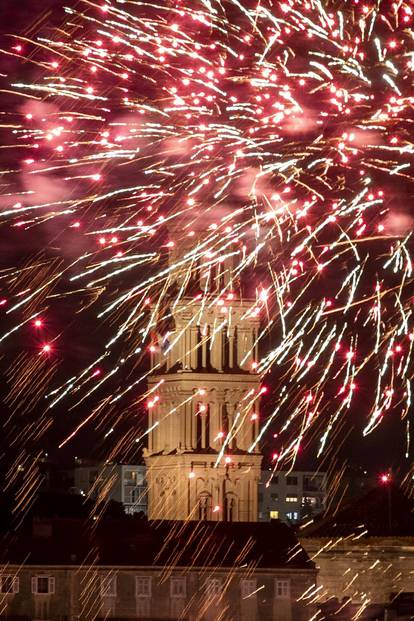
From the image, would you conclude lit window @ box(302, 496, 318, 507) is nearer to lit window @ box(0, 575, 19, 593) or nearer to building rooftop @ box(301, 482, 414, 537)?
building rooftop @ box(301, 482, 414, 537)

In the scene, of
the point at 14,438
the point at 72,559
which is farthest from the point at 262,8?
the point at 14,438

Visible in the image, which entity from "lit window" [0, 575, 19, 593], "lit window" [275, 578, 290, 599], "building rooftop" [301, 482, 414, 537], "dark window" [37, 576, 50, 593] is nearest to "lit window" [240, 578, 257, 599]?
"lit window" [275, 578, 290, 599]

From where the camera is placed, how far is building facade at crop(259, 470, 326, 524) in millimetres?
123750

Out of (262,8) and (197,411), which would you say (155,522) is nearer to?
(197,411)

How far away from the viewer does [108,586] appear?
49.5 metres

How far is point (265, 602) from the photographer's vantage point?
1933 inches

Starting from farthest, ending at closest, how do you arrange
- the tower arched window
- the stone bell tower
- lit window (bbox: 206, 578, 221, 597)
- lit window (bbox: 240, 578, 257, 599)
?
the stone bell tower < the tower arched window < lit window (bbox: 240, 578, 257, 599) < lit window (bbox: 206, 578, 221, 597)

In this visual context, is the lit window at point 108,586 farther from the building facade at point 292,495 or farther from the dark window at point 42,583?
the building facade at point 292,495

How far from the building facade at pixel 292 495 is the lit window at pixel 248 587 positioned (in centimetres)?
7263

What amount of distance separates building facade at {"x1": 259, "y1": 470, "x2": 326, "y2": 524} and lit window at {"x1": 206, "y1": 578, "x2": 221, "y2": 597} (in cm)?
7291

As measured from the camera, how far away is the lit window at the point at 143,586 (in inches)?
1943

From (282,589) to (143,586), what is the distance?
415 centimetres

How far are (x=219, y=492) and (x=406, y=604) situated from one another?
106 feet

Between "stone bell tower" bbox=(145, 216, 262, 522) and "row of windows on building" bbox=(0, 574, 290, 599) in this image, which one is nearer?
"row of windows on building" bbox=(0, 574, 290, 599)
